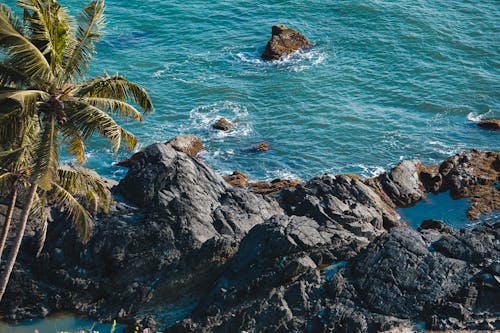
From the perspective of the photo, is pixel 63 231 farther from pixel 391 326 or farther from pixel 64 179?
pixel 391 326

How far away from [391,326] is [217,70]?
38.6m

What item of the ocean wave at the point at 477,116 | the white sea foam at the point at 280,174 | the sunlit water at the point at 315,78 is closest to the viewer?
the white sea foam at the point at 280,174

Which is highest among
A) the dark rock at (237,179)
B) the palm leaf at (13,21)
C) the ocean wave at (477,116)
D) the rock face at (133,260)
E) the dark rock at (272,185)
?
the palm leaf at (13,21)

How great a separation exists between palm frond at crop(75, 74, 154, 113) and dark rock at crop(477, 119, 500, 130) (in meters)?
36.0

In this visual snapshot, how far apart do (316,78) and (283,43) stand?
5.50 metres

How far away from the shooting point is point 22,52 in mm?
23578

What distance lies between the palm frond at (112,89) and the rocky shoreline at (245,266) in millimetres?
9985

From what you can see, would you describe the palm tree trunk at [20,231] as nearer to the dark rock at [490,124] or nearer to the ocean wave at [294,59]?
the dark rock at [490,124]

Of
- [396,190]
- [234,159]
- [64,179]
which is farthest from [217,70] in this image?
[64,179]

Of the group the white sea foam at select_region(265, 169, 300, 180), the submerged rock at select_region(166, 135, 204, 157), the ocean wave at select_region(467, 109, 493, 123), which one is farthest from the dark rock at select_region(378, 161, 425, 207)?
the submerged rock at select_region(166, 135, 204, 157)

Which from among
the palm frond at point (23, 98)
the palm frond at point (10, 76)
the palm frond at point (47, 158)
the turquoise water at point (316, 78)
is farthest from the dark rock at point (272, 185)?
the palm frond at point (23, 98)

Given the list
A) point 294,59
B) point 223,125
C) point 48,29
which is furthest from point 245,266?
point 294,59

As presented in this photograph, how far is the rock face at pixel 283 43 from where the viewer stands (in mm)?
65500

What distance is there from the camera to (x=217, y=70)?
2527 inches
